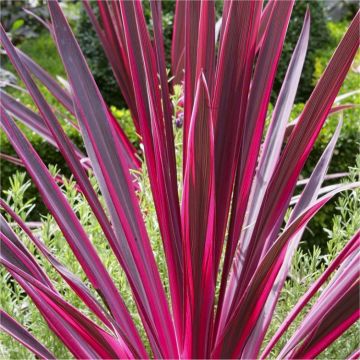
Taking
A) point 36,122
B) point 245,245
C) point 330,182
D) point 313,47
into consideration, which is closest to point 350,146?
point 330,182

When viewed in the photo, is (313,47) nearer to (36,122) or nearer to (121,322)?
(36,122)

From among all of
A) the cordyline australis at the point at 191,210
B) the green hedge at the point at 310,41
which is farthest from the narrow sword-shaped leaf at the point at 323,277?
the green hedge at the point at 310,41

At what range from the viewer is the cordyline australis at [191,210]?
1042mm

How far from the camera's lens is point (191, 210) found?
3.32 ft

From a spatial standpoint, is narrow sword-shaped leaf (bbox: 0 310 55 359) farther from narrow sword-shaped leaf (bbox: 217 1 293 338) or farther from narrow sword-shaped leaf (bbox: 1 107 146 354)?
narrow sword-shaped leaf (bbox: 217 1 293 338)

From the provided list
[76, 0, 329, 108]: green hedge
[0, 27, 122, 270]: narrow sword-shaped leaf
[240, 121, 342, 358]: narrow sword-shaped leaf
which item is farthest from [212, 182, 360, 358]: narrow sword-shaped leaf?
[76, 0, 329, 108]: green hedge

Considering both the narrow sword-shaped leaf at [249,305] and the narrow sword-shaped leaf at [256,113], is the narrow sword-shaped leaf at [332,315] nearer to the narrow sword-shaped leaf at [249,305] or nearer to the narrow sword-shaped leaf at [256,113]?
the narrow sword-shaped leaf at [249,305]

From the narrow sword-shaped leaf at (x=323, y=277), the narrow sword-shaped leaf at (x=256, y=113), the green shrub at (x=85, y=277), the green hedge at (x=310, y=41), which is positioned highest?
the narrow sword-shaped leaf at (x=256, y=113)

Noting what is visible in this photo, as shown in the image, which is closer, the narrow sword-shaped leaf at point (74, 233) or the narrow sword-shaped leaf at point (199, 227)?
the narrow sword-shaped leaf at point (199, 227)

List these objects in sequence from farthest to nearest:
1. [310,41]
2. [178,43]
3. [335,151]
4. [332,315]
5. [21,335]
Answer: [310,41] → [335,151] → [178,43] → [21,335] → [332,315]

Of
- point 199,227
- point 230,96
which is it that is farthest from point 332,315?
point 230,96

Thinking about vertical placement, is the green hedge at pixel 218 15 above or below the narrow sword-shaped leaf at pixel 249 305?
below

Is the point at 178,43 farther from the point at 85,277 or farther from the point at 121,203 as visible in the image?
the point at 121,203

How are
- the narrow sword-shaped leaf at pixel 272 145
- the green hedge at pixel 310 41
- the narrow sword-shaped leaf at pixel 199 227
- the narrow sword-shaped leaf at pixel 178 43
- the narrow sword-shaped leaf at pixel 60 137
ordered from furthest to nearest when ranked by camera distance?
the green hedge at pixel 310 41 < the narrow sword-shaped leaf at pixel 178 43 < the narrow sword-shaped leaf at pixel 272 145 < the narrow sword-shaped leaf at pixel 60 137 < the narrow sword-shaped leaf at pixel 199 227
